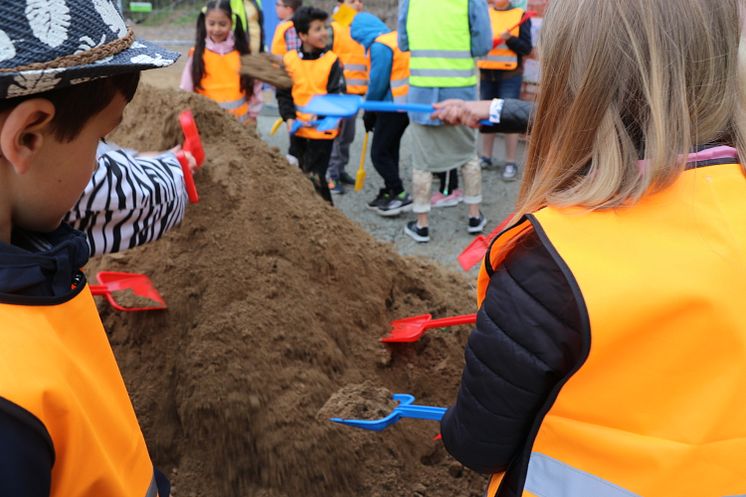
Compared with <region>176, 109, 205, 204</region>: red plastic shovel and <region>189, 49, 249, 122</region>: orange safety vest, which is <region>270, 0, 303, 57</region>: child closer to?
<region>189, 49, 249, 122</region>: orange safety vest

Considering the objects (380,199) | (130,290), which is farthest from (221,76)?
(130,290)

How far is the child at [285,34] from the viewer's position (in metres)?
5.12

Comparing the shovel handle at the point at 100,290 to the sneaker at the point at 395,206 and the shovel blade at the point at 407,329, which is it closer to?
the shovel blade at the point at 407,329

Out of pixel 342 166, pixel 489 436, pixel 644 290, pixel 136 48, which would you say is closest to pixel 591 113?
pixel 644 290

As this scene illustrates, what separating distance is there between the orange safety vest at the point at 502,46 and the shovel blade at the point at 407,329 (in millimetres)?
3574

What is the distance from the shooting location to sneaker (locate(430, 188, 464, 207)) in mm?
5371

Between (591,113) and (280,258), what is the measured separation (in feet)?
5.12

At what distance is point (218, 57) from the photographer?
15.9ft

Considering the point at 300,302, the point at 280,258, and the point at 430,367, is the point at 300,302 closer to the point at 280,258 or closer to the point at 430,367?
the point at 280,258

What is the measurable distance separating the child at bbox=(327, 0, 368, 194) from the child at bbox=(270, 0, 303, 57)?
454 mm

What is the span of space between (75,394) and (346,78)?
5.18 m

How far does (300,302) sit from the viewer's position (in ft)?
7.45

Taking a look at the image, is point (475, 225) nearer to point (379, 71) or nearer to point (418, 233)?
point (418, 233)

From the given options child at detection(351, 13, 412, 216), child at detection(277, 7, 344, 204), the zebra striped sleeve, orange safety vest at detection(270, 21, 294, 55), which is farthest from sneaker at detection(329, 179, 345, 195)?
the zebra striped sleeve
